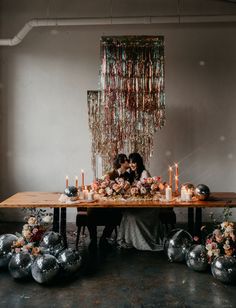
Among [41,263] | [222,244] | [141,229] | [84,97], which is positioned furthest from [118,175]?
[84,97]

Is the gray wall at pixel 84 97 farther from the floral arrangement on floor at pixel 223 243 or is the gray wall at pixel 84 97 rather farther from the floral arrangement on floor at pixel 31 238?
the floral arrangement on floor at pixel 223 243

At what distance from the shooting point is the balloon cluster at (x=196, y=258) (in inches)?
141

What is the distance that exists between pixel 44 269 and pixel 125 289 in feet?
2.71

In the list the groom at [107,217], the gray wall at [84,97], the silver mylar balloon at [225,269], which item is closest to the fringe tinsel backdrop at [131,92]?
the gray wall at [84,97]

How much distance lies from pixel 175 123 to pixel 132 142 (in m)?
1.22

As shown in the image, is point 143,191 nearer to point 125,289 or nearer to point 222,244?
point 222,244

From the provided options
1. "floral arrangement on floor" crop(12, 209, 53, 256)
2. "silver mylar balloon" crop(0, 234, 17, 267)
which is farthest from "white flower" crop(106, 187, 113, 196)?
"silver mylar balloon" crop(0, 234, 17, 267)

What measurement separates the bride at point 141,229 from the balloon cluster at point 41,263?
1183mm

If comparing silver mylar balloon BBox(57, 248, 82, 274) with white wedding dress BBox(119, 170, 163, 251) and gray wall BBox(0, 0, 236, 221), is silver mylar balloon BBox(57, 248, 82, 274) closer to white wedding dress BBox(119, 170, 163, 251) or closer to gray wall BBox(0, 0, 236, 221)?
white wedding dress BBox(119, 170, 163, 251)

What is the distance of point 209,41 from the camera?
6.83m

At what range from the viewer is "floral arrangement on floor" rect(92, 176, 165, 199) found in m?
4.58

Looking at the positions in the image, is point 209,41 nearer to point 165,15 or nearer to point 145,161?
point 165,15

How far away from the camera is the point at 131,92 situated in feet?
18.6

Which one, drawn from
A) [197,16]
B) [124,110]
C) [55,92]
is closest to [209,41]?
[197,16]
